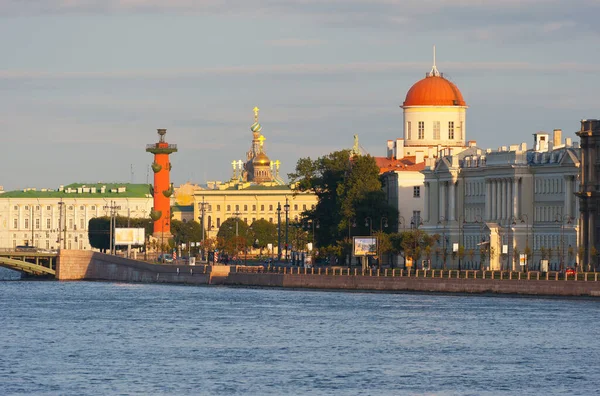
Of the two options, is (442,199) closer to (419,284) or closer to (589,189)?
(589,189)

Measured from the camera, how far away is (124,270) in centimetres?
13700

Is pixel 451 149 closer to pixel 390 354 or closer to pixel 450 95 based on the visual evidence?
pixel 450 95

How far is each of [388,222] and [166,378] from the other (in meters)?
75.3

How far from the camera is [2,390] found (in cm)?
5475

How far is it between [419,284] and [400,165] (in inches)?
2290

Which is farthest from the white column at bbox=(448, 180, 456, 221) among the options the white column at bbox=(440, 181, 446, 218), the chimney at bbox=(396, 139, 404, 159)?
the chimney at bbox=(396, 139, 404, 159)

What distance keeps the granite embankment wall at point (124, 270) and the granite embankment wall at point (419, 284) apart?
329cm

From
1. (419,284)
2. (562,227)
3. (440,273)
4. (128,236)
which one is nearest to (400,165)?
(128,236)

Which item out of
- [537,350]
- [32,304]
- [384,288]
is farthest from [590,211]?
[537,350]

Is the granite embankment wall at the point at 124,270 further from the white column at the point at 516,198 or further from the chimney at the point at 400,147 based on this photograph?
the chimney at the point at 400,147

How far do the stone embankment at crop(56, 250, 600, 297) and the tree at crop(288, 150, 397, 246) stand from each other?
10150mm

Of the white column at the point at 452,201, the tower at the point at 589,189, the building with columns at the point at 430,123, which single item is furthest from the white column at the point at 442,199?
the tower at the point at 589,189

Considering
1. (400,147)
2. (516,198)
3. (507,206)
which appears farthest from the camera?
(400,147)

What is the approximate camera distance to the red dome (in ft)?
522
